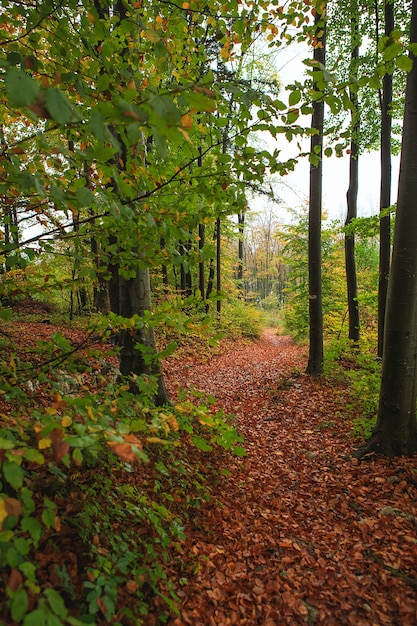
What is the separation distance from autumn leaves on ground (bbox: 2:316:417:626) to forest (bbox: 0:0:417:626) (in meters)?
0.02

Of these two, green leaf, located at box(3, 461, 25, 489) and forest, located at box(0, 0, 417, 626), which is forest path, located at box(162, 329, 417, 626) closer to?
forest, located at box(0, 0, 417, 626)

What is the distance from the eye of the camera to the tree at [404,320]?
4.01m

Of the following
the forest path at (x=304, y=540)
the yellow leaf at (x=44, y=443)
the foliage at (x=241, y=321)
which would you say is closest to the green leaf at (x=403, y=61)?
the yellow leaf at (x=44, y=443)

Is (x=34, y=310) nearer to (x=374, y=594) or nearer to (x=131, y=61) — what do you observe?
(x=131, y=61)

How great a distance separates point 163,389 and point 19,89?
14.7ft

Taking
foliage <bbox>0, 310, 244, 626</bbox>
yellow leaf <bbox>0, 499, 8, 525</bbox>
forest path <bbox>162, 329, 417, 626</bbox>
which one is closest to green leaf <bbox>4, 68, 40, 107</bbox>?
foliage <bbox>0, 310, 244, 626</bbox>

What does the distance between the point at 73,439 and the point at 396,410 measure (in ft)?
14.6

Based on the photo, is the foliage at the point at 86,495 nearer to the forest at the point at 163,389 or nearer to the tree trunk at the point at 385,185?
the forest at the point at 163,389

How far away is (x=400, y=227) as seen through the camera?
13.5 ft

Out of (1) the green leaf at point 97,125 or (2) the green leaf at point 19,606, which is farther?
(2) the green leaf at point 19,606

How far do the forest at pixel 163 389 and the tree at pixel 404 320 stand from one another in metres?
Result: 0.03

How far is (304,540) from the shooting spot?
3260 mm

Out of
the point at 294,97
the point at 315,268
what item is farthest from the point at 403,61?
the point at 315,268

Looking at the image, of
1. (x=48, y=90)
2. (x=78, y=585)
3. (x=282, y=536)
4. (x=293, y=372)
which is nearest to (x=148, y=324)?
(x=48, y=90)
